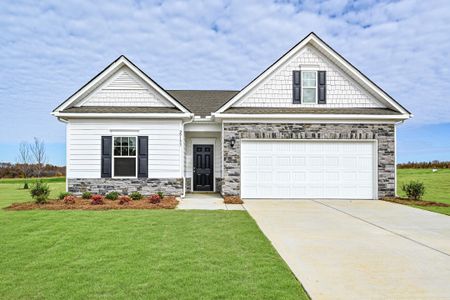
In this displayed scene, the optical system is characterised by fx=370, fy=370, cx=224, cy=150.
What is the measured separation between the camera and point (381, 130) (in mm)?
15617

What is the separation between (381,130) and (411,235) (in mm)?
8056

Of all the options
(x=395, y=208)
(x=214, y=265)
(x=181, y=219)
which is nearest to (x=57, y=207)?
(x=181, y=219)

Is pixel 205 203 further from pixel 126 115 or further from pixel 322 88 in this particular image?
pixel 322 88

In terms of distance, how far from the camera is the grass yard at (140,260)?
15.3 ft

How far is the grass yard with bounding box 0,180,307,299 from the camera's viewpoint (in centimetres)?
467

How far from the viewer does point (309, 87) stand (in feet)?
52.8

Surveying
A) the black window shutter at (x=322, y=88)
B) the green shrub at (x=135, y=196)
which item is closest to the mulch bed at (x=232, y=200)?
the green shrub at (x=135, y=196)

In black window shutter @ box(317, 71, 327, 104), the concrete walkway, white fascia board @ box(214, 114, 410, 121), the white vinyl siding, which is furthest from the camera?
black window shutter @ box(317, 71, 327, 104)

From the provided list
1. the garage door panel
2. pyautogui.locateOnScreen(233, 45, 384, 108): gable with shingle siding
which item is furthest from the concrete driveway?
pyautogui.locateOnScreen(233, 45, 384, 108): gable with shingle siding

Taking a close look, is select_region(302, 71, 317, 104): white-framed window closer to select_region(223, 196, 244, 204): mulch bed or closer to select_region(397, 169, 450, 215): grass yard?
select_region(223, 196, 244, 204): mulch bed

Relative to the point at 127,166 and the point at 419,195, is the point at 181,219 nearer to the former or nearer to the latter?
the point at 127,166

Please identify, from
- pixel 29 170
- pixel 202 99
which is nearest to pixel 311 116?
pixel 202 99

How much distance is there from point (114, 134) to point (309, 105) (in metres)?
8.36

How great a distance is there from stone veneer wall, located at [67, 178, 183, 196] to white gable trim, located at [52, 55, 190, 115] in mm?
3032
